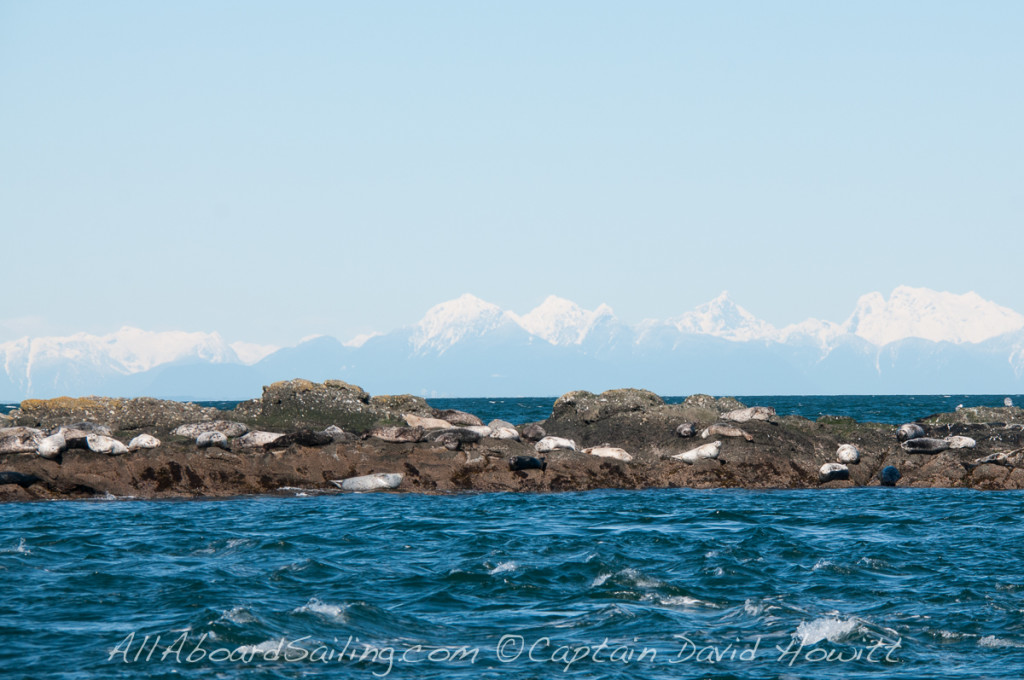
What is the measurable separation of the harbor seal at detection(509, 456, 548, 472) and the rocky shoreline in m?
0.04

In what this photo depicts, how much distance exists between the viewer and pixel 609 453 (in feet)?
100

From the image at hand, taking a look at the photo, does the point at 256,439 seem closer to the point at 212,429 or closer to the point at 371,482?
the point at 212,429

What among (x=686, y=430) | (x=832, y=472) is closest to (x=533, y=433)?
(x=686, y=430)

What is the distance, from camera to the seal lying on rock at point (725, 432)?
31.5m

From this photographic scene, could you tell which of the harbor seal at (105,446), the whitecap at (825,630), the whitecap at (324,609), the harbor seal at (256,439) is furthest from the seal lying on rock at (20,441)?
the whitecap at (825,630)

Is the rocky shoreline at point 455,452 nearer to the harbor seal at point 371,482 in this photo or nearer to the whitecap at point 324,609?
the harbor seal at point 371,482

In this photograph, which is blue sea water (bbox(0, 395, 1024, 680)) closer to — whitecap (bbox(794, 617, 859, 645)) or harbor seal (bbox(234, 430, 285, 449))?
whitecap (bbox(794, 617, 859, 645))

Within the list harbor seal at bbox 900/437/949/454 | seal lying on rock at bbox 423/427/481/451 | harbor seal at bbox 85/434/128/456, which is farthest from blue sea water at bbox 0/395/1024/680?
harbor seal at bbox 900/437/949/454

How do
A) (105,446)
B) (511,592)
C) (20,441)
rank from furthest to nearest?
(20,441) → (105,446) → (511,592)

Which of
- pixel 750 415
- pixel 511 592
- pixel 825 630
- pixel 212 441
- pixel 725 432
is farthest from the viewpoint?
pixel 750 415

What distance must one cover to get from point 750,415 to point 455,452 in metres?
10.2

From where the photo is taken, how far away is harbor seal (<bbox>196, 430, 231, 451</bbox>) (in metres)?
29.4

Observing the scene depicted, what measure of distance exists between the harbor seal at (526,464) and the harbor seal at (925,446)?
11081 millimetres

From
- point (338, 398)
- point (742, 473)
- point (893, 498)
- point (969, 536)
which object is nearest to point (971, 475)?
point (893, 498)
